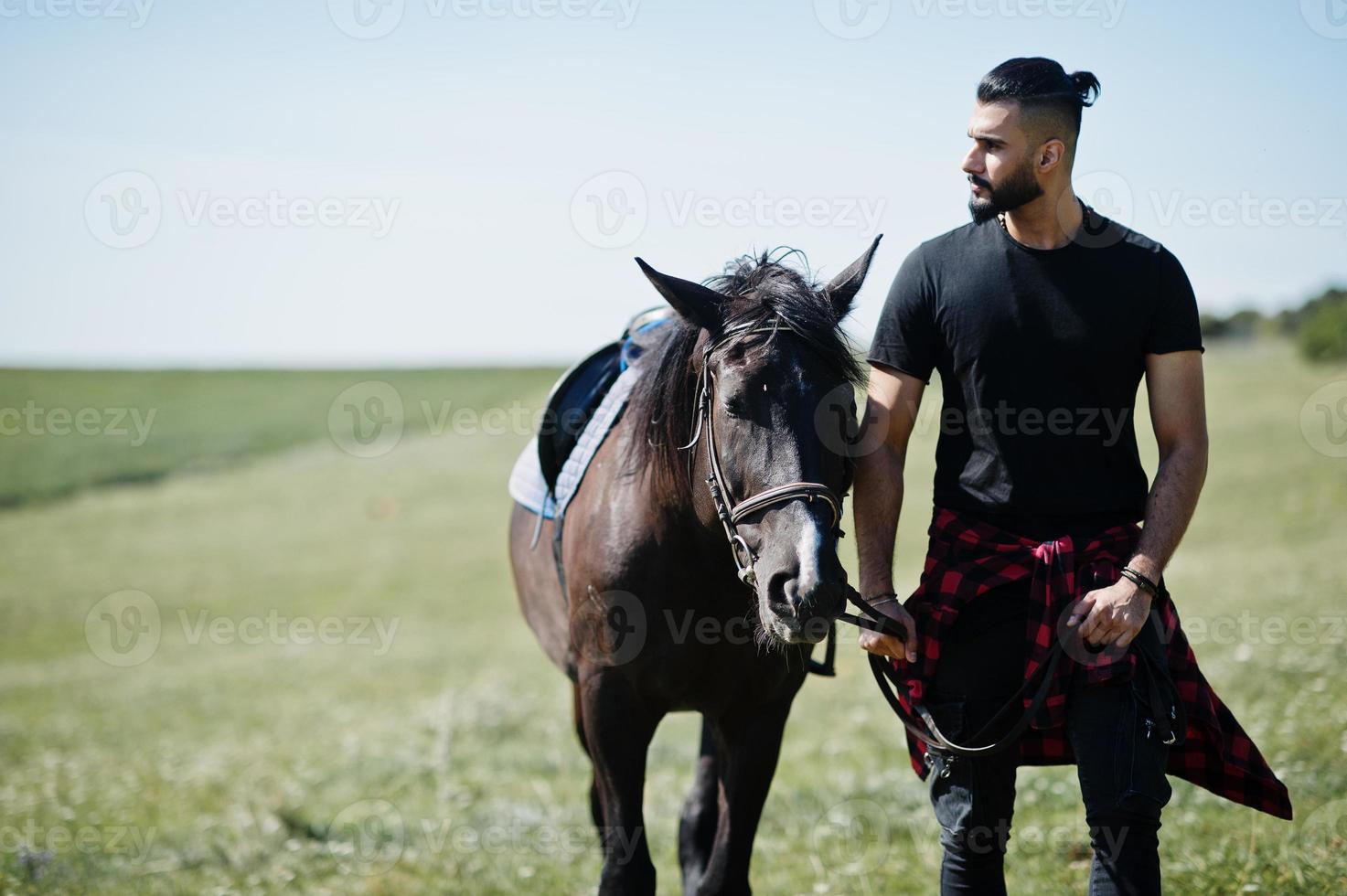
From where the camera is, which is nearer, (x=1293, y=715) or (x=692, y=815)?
(x=692, y=815)

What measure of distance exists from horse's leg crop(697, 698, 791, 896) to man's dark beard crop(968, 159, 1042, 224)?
1.86m

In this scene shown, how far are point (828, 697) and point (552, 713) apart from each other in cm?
281

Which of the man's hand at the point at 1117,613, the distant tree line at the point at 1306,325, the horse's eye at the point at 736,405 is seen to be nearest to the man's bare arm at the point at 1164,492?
the man's hand at the point at 1117,613

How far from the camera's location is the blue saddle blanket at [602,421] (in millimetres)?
4012

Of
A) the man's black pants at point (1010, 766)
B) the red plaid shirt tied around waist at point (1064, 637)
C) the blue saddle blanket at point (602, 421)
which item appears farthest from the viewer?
the blue saddle blanket at point (602, 421)

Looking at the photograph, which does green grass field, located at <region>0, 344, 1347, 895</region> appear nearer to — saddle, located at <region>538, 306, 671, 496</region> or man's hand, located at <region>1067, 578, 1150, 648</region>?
saddle, located at <region>538, 306, 671, 496</region>

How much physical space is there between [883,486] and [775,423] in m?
0.45

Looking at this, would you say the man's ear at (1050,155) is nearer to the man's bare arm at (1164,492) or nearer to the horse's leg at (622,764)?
the man's bare arm at (1164,492)

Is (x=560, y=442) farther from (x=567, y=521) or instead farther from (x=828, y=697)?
(x=828, y=697)

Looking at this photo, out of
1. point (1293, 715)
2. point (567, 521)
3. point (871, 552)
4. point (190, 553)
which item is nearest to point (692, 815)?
point (567, 521)

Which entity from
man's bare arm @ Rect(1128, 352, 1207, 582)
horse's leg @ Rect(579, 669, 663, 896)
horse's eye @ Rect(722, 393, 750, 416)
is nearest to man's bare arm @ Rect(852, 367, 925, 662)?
horse's eye @ Rect(722, 393, 750, 416)

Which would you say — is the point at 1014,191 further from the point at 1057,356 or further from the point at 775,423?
the point at 775,423

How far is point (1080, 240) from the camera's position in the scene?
2895mm

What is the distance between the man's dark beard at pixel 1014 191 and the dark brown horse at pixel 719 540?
17.7 inches
